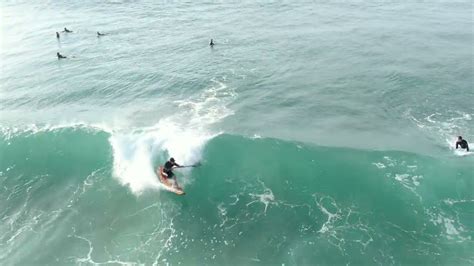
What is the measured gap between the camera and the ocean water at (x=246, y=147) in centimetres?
2641

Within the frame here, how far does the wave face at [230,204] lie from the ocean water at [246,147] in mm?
110

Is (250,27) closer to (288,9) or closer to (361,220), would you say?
(288,9)

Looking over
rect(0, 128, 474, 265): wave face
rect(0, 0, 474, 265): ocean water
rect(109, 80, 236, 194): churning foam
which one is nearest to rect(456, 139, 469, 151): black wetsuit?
rect(0, 0, 474, 265): ocean water

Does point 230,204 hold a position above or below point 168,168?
below

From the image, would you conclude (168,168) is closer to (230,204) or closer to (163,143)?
(163,143)

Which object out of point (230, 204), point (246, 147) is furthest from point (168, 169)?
point (246, 147)

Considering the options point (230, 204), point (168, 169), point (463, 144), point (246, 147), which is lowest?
point (230, 204)

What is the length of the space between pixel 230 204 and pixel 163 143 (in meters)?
9.21

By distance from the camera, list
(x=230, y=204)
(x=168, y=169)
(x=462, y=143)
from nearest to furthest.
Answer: (x=230, y=204), (x=168, y=169), (x=462, y=143)

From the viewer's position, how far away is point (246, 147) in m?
34.8

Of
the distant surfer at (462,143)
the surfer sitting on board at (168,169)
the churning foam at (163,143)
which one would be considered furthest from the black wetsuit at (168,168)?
the distant surfer at (462,143)

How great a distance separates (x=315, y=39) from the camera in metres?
55.7

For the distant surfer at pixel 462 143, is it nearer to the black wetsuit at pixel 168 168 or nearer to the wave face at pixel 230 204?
the wave face at pixel 230 204

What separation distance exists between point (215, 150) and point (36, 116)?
1914 cm
